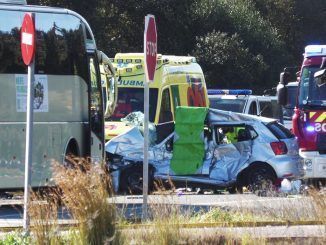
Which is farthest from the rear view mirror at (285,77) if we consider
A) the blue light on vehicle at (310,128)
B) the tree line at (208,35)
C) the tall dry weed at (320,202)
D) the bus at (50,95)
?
the tree line at (208,35)

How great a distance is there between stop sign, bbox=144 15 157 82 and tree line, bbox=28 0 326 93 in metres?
24.0

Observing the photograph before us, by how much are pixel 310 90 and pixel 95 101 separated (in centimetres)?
438

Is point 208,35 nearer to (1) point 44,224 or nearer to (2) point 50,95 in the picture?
(2) point 50,95

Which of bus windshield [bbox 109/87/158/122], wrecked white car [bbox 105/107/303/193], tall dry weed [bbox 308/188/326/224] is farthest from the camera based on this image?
bus windshield [bbox 109/87/158/122]

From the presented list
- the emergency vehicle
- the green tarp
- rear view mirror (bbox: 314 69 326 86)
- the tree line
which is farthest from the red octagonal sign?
the tree line

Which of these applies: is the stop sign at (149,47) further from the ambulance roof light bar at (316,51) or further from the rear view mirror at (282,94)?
the rear view mirror at (282,94)

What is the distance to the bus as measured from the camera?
1341cm

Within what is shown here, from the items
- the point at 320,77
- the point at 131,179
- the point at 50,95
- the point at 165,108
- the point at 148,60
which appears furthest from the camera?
the point at 165,108

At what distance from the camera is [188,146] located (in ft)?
58.2

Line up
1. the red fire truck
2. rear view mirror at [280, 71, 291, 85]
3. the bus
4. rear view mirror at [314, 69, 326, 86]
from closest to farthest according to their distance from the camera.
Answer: the bus → rear view mirror at [314, 69, 326, 86] → the red fire truck → rear view mirror at [280, 71, 291, 85]

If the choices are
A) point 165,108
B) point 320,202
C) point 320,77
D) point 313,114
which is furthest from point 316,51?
point 320,202

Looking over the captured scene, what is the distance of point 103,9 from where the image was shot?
37.3 meters

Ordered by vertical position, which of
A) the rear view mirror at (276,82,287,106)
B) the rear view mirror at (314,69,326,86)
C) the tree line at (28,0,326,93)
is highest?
the tree line at (28,0,326,93)

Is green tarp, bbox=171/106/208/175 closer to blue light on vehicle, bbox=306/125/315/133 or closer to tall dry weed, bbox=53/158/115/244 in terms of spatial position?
blue light on vehicle, bbox=306/125/315/133
